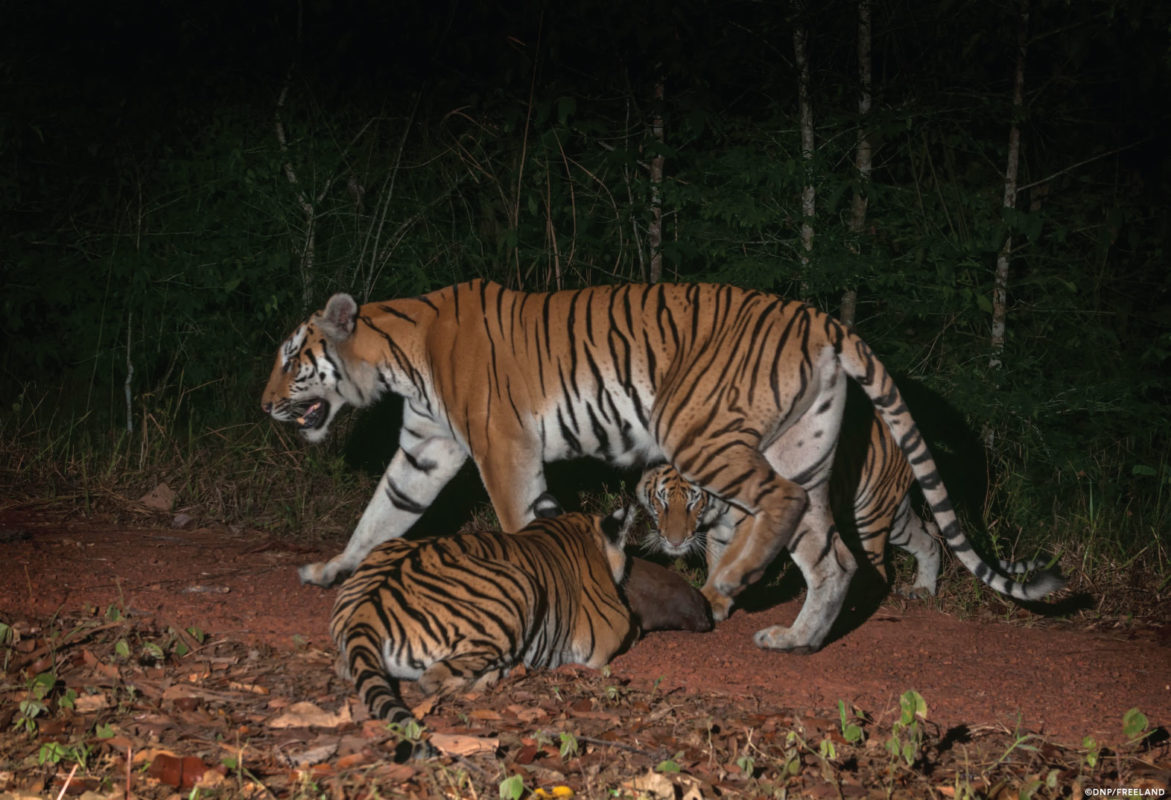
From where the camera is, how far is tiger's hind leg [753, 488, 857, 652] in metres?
4.32

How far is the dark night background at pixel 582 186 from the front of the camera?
5973mm

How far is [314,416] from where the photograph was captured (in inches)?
205

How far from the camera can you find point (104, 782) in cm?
263

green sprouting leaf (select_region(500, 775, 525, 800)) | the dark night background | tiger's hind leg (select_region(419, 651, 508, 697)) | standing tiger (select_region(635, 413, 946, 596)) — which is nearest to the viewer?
green sprouting leaf (select_region(500, 775, 525, 800))

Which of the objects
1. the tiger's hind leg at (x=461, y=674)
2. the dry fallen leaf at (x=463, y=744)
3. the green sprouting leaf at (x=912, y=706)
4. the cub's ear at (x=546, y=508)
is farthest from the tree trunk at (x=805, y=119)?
the dry fallen leaf at (x=463, y=744)

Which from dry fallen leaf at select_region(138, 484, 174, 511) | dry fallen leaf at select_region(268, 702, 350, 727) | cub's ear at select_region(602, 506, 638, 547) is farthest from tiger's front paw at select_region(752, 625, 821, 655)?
dry fallen leaf at select_region(138, 484, 174, 511)

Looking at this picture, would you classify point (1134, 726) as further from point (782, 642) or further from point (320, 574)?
point (320, 574)

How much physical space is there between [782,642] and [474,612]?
4.46 ft

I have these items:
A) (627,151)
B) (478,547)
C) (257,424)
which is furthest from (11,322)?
(478,547)

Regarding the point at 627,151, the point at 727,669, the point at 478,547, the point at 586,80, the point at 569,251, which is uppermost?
the point at 586,80

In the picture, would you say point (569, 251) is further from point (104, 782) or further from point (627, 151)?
point (104, 782)

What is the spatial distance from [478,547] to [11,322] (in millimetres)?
4869

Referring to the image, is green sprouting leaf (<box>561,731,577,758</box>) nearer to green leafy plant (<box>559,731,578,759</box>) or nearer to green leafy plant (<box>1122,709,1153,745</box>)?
green leafy plant (<box>559,731,578,759</box>)

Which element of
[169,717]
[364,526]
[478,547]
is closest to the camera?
[169,717]
